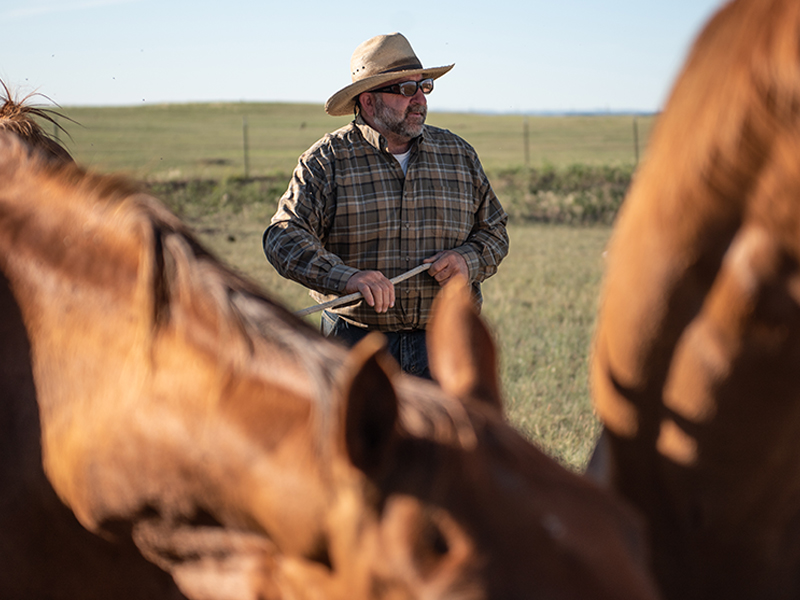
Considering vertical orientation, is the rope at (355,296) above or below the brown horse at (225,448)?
below

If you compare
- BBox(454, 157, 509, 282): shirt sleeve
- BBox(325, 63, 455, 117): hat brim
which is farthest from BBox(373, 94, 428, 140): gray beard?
BBox(454, 157, 509, 282): shirt sleeve

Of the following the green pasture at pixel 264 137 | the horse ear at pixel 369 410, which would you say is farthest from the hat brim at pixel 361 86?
the green pasture at pixel 264 137

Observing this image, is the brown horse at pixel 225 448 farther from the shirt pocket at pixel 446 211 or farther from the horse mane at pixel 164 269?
the shirt pocket at pixel 446 211

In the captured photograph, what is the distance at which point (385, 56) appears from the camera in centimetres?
384

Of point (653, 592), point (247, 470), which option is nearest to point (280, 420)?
point (247, 470)

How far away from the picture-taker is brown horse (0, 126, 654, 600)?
3.42 ft

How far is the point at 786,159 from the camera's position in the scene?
1.21 meters

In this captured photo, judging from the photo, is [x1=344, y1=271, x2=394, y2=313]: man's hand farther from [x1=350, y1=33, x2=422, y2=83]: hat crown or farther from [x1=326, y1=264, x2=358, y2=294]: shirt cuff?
[x1=350, y1=33, x2=422, y2=83]: hat crown

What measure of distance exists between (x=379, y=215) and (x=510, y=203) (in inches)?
596

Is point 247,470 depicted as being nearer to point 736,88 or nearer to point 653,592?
Answer: point 653,592

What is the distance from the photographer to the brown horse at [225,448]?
1.04m

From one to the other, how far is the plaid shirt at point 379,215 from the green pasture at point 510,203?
715 mm

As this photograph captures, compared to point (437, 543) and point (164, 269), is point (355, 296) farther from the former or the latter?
point (437, 543)

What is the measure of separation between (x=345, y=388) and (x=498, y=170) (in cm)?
2180
